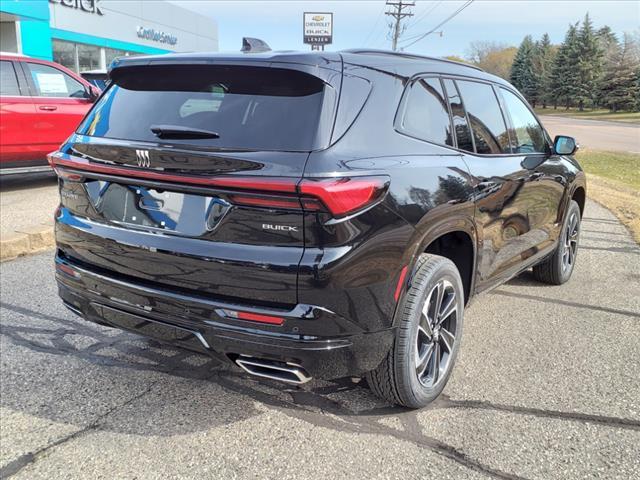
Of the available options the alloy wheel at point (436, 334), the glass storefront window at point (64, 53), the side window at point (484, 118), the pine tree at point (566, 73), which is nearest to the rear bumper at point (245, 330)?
the alloy wheel at point (436, 334)

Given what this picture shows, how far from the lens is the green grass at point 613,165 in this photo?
51.4 ft

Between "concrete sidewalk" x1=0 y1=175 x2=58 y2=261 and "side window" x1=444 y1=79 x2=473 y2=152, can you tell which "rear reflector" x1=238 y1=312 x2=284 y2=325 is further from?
"concrete sidewalk" x1=0 y1=175 x2=58 y2=261

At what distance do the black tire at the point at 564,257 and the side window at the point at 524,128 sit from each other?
33.7 inches

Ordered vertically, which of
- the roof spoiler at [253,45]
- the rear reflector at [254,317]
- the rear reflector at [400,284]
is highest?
the roof spoiler at [253,45]

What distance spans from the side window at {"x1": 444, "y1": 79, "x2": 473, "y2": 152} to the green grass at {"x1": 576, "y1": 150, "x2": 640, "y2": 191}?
12173mm

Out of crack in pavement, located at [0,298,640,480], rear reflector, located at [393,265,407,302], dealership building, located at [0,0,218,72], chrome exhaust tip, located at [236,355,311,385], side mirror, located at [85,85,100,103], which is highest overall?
dealership building, located at [0,0,218,72]

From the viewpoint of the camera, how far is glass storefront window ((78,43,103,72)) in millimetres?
29134

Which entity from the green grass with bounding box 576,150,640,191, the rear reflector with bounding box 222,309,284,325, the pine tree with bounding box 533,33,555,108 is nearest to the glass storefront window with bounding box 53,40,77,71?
the green grass with bounding box 576,150,640,191

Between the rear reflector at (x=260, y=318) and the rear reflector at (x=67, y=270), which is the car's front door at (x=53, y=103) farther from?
the rear reflector at (x=260, y=318)

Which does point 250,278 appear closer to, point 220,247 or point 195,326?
point 220,247

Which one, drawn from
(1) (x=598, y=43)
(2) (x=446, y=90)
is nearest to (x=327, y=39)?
(2) (x=446, y=90)

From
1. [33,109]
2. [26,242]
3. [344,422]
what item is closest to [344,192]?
[344,422]

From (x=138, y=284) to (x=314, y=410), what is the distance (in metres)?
1.14

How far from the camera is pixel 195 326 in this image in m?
2.61
